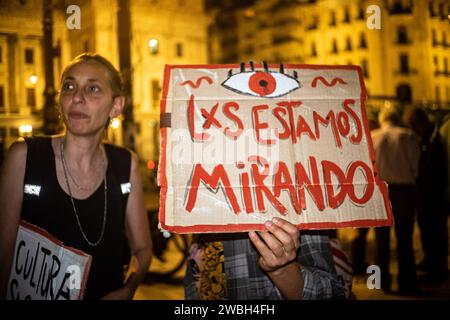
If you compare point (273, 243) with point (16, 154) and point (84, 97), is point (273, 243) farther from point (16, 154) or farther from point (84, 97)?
point (16, 154)

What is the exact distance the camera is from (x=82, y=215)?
5.50 feet

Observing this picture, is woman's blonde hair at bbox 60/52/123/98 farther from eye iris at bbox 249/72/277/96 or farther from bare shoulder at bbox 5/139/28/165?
eye iris at bbox 249/72/277/96

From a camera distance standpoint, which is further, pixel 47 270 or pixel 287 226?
pixel 47 270

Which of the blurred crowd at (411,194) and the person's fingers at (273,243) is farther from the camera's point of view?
the blurred crowd at (411,194)

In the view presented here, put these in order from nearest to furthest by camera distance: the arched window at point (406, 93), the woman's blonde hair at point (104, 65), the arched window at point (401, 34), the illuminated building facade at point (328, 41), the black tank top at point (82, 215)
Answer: the black tank top at point (82, 215), the woman's blonde hair at point (104, 65), the arched window at point (401, 34), the arched window at point (406, 93), the illuminated building facade at point (328, 41)

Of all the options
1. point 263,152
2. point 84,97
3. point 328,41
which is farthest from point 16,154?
point 328,41

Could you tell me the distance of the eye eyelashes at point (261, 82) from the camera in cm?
150

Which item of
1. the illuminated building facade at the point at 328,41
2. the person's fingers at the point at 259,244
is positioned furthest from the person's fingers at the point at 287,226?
the illuminated building facade at the point at 328,41

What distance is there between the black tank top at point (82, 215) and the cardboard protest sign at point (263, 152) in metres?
0.52

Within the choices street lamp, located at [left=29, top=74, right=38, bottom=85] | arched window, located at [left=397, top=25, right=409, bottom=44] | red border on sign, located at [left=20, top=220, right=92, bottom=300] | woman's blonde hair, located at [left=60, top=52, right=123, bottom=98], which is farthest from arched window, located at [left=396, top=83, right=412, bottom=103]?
red border on sign, located at [left=20, top=220, right=92, bottom=300]

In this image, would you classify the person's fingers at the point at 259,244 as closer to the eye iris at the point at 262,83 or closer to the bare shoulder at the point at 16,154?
the eye iris at the point at 262,83

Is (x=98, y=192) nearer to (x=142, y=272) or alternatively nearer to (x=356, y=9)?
(x=142, y=272)

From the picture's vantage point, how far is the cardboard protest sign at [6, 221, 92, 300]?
1.53 meters

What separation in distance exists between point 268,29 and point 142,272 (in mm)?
52598
